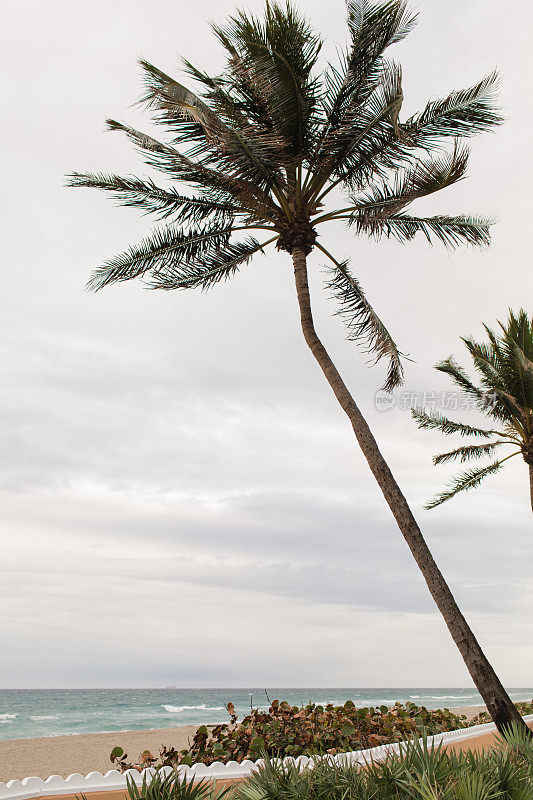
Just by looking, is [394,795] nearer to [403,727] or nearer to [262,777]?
[262,777]

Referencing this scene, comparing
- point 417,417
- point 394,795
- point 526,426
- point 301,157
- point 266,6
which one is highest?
point 266,6

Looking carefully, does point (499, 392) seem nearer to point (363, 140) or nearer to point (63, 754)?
point (363, 140)

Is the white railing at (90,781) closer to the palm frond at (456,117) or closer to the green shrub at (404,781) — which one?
the green shrub at (404,781)

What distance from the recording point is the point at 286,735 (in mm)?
7238

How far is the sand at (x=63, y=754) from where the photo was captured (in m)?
11.5

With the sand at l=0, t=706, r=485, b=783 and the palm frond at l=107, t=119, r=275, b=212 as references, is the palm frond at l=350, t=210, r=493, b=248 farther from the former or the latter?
the sand at l=0, t=706, r=485, b=783

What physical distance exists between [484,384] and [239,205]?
8.24 m

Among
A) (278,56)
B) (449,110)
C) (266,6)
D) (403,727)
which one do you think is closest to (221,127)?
(278,56)

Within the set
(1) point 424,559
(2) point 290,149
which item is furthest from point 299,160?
(1) point 424,559

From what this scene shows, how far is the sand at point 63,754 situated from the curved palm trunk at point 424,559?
775cm

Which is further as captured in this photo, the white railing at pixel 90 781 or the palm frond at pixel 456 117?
the palm frond at pixel 456 117

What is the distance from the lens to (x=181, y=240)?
976 centimetres

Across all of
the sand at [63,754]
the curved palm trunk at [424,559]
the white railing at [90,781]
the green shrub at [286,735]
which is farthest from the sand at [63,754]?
the curved palm trunk at [424,559]

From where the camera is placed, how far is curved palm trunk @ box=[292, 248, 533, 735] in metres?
6.30
